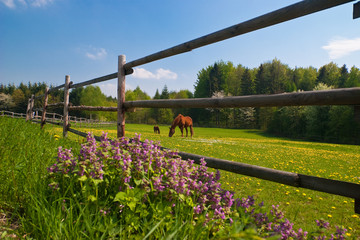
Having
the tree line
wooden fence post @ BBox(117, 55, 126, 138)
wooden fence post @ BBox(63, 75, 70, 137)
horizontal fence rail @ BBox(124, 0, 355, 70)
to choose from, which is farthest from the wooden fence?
the tree line

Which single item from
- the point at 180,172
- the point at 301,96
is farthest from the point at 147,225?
the point at 301,96

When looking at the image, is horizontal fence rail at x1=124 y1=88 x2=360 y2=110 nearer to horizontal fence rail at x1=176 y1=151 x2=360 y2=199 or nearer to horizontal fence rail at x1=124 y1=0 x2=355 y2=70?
horizontal fence rail at x1=176 y1=151 x2=360 y2=199

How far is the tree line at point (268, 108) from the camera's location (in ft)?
113

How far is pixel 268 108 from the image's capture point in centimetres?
4497

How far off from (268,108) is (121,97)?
149 feet

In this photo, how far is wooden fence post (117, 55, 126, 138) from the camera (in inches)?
170

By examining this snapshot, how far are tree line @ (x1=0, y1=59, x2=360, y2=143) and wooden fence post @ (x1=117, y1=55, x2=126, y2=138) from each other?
3608 cm

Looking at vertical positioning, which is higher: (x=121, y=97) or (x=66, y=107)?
(x=121, y=97)

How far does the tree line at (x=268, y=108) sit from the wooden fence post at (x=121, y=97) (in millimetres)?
36085

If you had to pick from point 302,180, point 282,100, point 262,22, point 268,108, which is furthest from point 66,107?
point 268,108

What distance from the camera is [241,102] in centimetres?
246

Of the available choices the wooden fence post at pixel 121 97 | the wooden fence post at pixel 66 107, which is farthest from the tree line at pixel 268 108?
the wooden fence post at pixel 121 97

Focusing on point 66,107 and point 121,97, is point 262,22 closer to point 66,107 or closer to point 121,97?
point 121,97

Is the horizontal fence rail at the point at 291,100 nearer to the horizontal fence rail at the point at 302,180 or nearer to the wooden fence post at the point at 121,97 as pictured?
the horizontal fence rail at the point at 302,180
